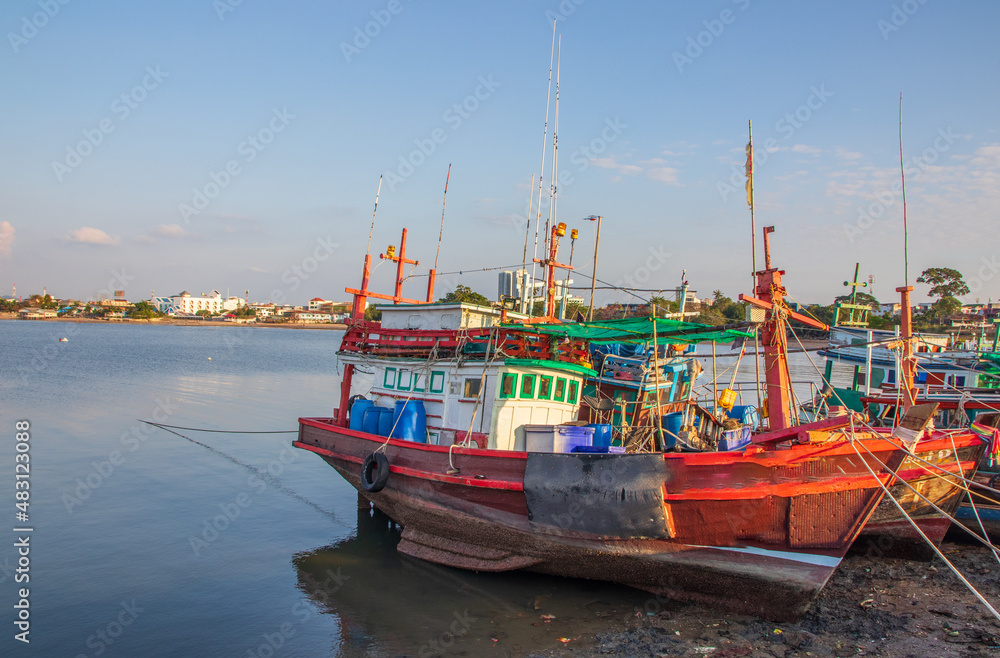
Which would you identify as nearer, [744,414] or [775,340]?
[775,340]

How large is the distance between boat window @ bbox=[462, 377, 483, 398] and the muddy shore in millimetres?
4161

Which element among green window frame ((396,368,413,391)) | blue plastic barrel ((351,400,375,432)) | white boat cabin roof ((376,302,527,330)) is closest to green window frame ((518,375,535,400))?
white boat cabin roof ((376,302,527,330))

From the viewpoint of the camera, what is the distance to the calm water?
341 inches

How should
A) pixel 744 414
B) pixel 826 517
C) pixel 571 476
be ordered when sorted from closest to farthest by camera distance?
1. pixel 826 517
2. pixel 571 476
3. pixel 744 414

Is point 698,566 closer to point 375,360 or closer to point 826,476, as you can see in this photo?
point 826,476

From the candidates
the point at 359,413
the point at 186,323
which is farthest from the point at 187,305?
the point at 359,413

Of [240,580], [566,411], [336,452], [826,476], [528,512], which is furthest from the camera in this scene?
[336,452]

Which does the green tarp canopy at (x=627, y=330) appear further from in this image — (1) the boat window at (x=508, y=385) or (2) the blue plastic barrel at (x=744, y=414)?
(2) the blue plastic barrel at (x=744, y=414)

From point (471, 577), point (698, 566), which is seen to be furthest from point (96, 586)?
point (698, 566)

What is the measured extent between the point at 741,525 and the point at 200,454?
15692 mm

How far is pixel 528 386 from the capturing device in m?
11.5

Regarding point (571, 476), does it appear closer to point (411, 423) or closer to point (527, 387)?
point (527, 387)

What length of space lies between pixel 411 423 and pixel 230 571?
155 inches

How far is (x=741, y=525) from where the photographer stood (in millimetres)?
8617
